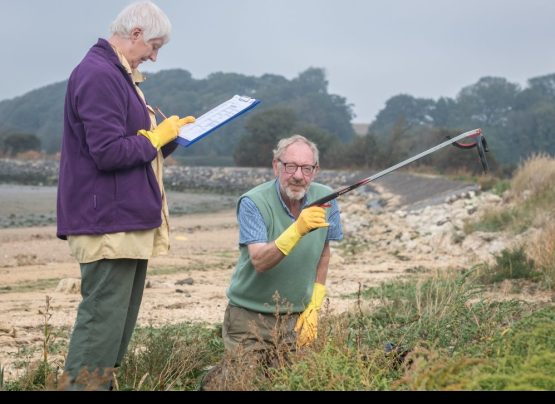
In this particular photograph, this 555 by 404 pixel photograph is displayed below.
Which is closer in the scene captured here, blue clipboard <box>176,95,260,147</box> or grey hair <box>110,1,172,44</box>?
grey hair <box>110,1,172,44</box>

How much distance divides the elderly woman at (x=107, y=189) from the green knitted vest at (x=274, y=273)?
24.5 inches

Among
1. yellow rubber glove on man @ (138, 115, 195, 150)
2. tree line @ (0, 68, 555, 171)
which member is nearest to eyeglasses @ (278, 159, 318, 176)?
yellow rubber glove on man @ (138, 115, 195, 150)

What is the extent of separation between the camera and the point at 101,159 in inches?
165

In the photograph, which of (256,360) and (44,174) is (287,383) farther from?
(44,174)

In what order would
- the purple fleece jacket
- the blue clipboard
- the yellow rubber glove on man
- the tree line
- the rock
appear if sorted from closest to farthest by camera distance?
the purple fleece jacket → the yellow rubber glove on man → the blue clipboard → the rock → the tree line

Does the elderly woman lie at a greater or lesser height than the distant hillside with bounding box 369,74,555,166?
lesser

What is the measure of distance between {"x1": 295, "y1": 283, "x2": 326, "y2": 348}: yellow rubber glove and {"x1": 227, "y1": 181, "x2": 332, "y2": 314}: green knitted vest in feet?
0.19

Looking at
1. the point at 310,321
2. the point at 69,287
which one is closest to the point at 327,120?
the point at 69,287

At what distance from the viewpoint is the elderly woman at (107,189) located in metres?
4.24

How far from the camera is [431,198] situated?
25.4m

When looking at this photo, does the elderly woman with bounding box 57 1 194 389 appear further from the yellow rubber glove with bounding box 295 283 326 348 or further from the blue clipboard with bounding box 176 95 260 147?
the yellow rubber glove with bounding box 295 283 326 348

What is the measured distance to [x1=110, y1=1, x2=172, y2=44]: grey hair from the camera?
4.41 meters

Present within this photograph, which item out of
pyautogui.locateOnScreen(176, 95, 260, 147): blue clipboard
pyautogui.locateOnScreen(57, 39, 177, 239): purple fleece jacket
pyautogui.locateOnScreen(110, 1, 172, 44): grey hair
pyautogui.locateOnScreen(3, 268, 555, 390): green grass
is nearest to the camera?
pyautogui.locateOnScreen(3, 268, 555, 390): green grass

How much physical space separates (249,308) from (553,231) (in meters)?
5.50
